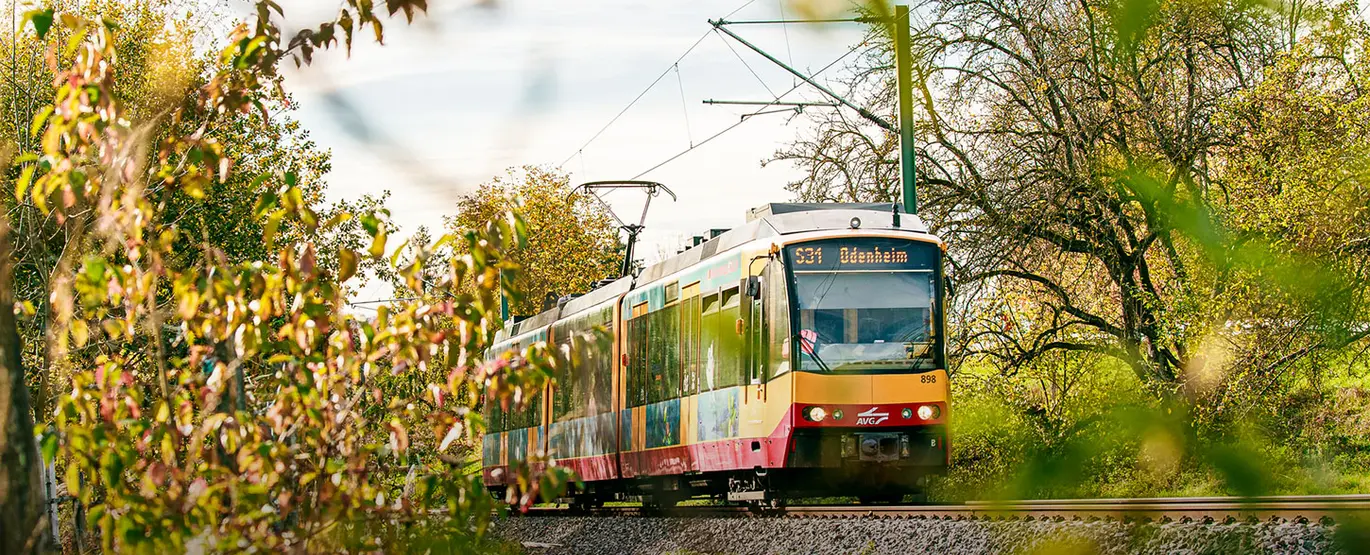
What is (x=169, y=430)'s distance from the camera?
4258mm

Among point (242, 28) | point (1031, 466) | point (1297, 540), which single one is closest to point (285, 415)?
point (242, 28)

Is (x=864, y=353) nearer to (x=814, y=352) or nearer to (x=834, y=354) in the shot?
(x=834, y=354)

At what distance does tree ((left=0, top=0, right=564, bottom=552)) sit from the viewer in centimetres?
406

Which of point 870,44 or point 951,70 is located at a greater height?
point 951,70

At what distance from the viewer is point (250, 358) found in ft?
14.8

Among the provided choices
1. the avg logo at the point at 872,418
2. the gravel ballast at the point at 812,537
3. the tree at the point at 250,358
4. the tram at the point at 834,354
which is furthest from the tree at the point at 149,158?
the avg logo at the point at 872,418

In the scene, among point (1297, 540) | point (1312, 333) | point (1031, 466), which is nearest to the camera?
point (1312, 333)

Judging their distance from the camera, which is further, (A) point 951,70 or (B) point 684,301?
(B) point 684,301

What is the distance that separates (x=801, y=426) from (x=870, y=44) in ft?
45.2

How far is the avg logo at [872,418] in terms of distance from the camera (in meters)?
14.9

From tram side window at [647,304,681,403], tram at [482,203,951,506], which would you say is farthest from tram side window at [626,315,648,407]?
tram at [482,203,951,506]

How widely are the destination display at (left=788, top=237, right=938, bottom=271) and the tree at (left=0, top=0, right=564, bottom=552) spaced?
1016 centimetres

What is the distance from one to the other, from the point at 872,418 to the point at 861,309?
1.14m

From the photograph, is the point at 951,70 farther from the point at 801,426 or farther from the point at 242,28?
the point at 801,426
